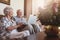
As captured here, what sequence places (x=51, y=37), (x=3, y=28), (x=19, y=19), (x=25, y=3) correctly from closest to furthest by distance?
(x=51, y=37), (x=3, y=28), (x=19, y=19), (x=25, y=3)

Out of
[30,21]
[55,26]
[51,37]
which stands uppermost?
[55,26]

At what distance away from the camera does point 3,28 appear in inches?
81.2

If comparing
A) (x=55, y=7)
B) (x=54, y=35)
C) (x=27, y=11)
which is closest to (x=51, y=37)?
(x=54, y=35)

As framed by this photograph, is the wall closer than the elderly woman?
No

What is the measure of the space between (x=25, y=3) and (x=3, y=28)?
2.56 m

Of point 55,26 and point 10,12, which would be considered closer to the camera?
point 55,26

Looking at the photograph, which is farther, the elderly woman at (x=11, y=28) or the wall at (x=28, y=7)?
the wall at (x=28, y=7)

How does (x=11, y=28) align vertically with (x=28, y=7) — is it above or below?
below

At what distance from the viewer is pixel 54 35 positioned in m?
1.25

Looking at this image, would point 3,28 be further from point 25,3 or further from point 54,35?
point 25,3

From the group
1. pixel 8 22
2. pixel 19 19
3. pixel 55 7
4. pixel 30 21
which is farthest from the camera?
pixel 30 21

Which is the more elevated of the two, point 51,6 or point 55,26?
point 51,6

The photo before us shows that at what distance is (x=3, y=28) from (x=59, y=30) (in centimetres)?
106

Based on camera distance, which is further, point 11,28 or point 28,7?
point 28,7
